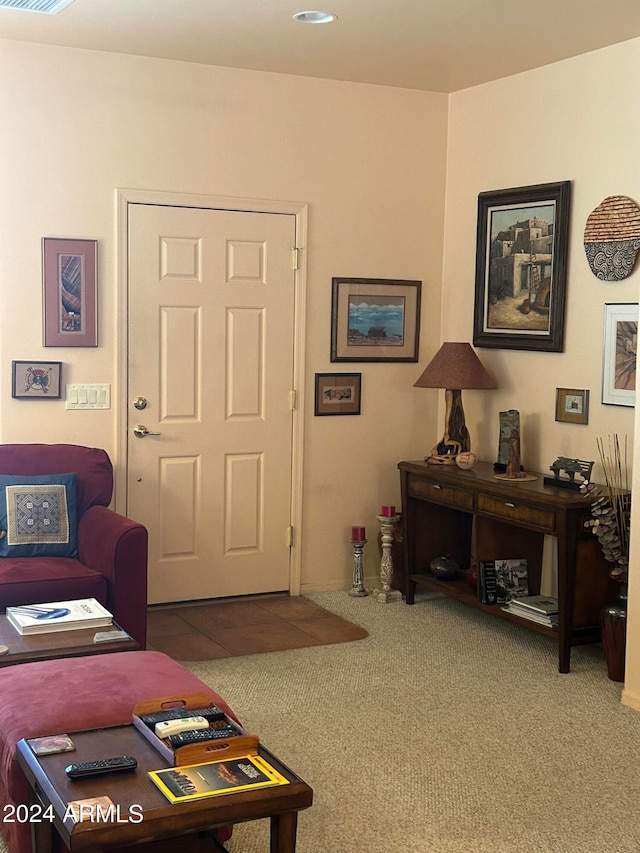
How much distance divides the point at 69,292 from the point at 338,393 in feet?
5.07

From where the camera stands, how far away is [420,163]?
18.2ft

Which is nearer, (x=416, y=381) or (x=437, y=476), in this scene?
(x=437, y=476)

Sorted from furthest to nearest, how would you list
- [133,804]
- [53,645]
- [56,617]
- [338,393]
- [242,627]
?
[338,393]
[242,627]
[56,617]
[53,645]
[133,804]

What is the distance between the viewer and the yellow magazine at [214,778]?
2109 millimetres

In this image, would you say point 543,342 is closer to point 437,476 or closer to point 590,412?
point 590,412

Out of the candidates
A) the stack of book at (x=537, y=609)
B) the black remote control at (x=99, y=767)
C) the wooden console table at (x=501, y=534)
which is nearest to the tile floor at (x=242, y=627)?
the wooden console table at (x=501, y=534)

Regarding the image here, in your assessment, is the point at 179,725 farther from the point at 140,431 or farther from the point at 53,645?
the point at 140,431

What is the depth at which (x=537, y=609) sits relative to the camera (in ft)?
14.6

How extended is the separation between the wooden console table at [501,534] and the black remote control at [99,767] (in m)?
2.46

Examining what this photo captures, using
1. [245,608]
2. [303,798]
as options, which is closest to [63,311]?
[245,608]

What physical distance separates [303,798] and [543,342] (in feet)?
10.6

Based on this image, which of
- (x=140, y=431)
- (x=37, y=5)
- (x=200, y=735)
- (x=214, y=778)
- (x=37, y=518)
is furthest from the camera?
(x=140, y=431)

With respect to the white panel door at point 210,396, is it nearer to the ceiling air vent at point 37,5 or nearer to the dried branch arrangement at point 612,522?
the ceiling air vent at point 37,5

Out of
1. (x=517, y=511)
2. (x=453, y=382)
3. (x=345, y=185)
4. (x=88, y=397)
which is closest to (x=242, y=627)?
(x=88, y=397)
